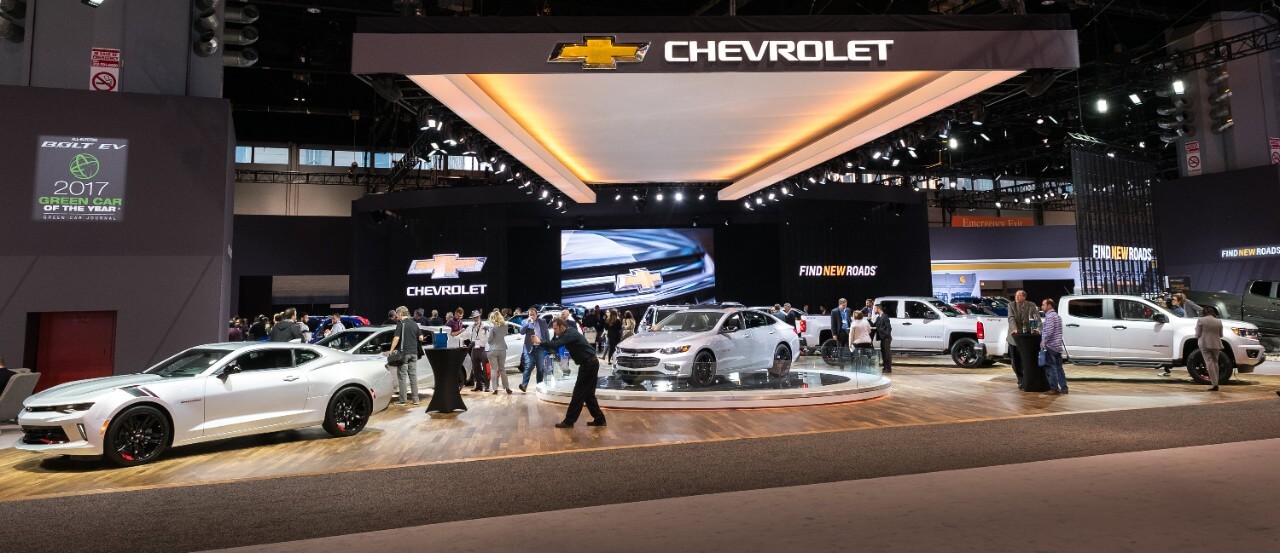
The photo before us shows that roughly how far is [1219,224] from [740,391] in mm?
20359

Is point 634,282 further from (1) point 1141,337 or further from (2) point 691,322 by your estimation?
(1) point 1141,337

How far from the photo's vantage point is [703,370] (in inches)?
388

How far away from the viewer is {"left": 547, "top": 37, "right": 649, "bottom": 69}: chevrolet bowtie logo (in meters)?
8.26

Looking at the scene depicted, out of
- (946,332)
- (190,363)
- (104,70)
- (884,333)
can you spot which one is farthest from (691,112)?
(104,70)

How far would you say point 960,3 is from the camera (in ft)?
40.8

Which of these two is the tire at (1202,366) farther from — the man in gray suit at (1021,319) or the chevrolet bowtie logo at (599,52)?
the chevrolet bowtie logo at (599,52)

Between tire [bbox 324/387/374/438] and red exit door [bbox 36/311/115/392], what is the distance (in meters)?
6.38

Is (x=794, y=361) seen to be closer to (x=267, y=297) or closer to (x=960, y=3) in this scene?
(x=960, y=3)

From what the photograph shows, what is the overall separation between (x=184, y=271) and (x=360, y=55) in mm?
6499

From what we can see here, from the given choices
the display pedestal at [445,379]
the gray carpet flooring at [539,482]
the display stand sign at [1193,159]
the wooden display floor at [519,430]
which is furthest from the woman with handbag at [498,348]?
the display stand sign at [1193,159]

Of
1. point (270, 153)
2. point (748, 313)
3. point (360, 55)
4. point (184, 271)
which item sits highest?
point (270, 153)

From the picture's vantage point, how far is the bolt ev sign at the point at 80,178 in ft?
36.9

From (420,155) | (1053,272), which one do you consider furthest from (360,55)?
(1053,272)

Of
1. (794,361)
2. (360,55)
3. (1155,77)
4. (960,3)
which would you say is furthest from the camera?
(1155,77)
